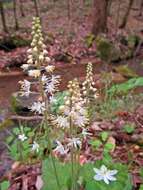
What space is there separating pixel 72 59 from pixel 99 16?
10.1ft

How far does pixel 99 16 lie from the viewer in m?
16.6

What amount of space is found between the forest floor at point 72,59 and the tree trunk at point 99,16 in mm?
509

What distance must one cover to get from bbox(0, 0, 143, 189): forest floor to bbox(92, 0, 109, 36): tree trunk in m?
0.51

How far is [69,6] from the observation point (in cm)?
2167

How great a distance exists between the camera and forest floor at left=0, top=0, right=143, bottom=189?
396 centimetres

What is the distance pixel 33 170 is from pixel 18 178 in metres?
0.14

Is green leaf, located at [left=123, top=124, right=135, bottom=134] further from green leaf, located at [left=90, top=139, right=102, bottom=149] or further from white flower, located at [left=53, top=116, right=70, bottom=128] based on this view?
white flower, located at [left=53, top=116, right=70, bottom=128]

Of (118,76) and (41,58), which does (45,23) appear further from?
(41,58)

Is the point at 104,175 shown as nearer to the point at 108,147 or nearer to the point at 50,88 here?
the point at 50,88

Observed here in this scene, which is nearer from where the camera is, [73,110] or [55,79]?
[73,110]

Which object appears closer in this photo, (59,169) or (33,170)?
(59,169)

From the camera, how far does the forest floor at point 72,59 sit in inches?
156

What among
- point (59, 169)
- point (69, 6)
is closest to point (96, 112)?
point (59, 169)

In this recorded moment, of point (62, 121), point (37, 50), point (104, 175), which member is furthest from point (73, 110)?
point (104, 175)
